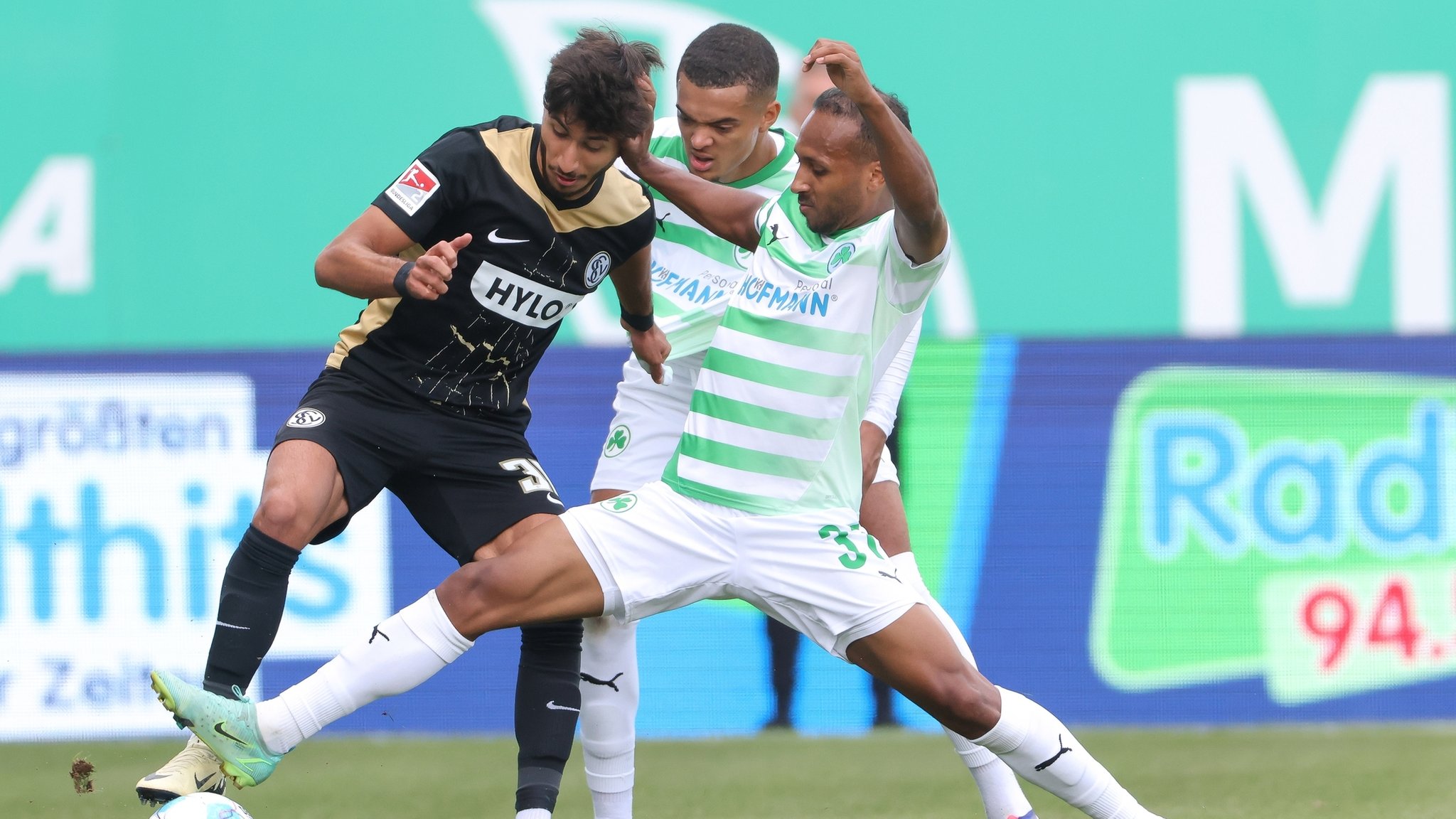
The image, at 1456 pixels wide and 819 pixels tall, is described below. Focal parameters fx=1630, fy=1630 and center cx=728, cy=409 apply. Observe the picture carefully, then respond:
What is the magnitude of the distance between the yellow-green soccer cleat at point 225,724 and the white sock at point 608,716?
0.87 m

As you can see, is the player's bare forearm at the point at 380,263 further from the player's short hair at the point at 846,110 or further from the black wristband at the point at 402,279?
the player's short hair at the point at 846,110

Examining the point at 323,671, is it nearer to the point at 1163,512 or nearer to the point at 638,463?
the point at 638,463

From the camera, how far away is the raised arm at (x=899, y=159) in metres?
3.38

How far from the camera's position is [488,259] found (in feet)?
12.8

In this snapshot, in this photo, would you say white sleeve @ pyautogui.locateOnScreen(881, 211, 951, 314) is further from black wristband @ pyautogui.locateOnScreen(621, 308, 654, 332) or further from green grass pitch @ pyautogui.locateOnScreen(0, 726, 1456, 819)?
green grass pitch @ pyautogui.locateOnScreen(0, 726, 1456, 819)

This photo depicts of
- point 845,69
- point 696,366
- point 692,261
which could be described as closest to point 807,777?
point 696,366

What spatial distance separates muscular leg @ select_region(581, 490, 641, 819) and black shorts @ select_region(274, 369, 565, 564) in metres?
0.36

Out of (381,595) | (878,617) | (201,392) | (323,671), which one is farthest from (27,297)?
(878,617)

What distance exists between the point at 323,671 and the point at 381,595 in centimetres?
282

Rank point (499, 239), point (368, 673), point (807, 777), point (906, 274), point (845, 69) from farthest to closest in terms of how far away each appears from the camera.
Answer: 1. point (807, 777)
2. point (499, 239)
3. point (906, 274)
4. point (368, 673)
5. point (845, 69)

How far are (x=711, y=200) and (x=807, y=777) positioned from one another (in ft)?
7.89

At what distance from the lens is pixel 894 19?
33.1 ft

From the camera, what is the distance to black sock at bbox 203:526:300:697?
147 inches

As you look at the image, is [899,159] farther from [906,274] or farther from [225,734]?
[225,734]
